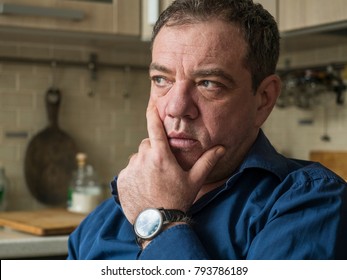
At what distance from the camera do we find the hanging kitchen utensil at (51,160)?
2.96m

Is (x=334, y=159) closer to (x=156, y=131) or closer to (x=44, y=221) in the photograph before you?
(x=44, y=221)

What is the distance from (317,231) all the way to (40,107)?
6.60 feet

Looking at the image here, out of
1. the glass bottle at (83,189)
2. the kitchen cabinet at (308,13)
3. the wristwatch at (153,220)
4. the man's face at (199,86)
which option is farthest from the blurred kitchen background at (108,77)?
the wristwatch at (153,220)

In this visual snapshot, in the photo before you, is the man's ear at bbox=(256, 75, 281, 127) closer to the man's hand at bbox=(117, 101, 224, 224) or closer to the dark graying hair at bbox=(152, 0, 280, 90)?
the dark graying hair at bbox=(152, 0, 280, 90)

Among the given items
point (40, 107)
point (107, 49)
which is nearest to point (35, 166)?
point (40, 107)

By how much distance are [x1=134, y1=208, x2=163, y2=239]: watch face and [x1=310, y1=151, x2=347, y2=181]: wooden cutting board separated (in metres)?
1.66

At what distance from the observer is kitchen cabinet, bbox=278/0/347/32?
2.37 m

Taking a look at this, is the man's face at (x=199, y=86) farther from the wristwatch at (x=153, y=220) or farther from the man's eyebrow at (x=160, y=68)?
the wristwatch at (x=153, y=220)

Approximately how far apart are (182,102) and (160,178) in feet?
0.47

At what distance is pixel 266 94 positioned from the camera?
1.41 metres

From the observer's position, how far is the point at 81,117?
122 inches

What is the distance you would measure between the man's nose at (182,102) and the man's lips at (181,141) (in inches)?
1.5

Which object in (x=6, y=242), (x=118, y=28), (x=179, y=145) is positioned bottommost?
(x=6, y=242)

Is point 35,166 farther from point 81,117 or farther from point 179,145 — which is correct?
point 179,145
